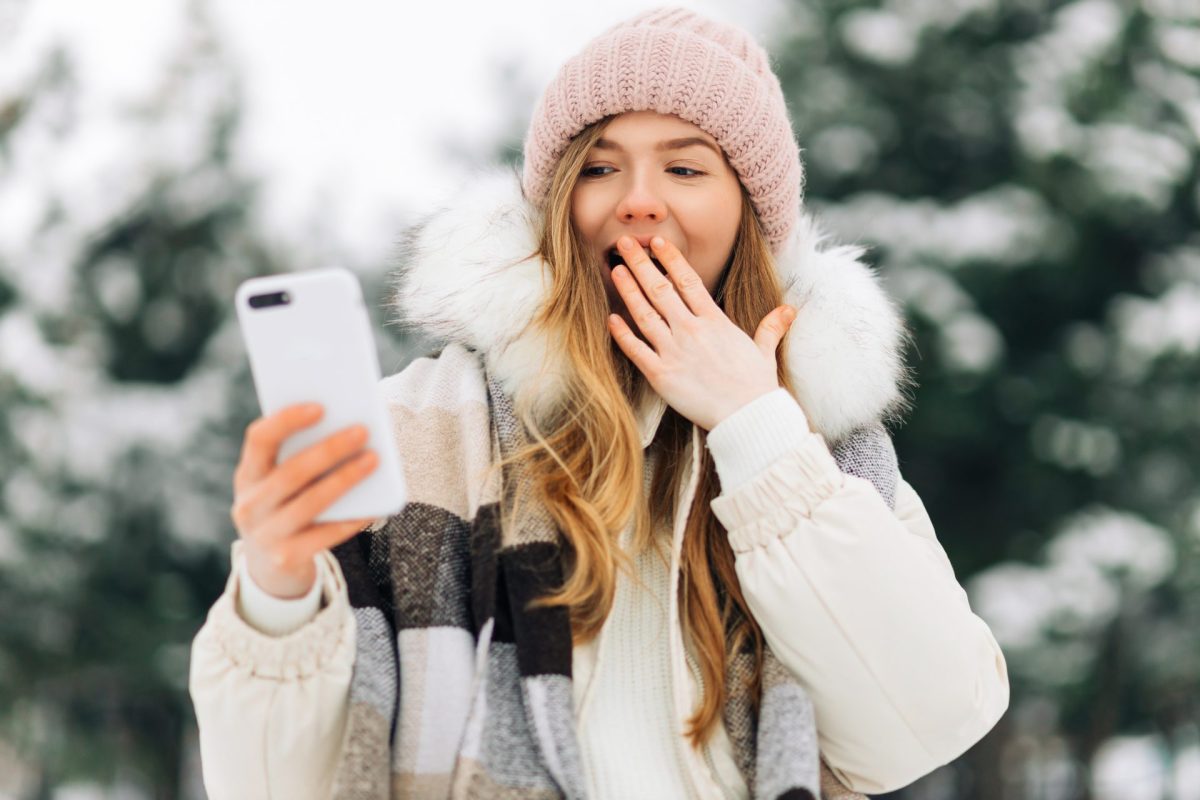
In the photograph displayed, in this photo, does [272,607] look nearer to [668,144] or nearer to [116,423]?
[668,144]

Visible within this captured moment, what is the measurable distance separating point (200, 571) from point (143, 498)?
74 centimetres

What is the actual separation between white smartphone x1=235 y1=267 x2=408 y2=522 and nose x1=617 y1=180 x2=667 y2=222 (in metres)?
0.65

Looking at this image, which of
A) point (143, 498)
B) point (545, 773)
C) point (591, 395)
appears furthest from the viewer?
point (143, 498)

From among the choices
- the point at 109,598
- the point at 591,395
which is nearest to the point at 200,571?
the point at 109,598

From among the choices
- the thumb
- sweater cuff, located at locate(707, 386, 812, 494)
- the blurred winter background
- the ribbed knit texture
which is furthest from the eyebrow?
the blurred winter background

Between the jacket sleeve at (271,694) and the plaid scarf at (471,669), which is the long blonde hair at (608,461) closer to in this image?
the plaid scarf at (471,669)

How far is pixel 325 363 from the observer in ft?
4.73

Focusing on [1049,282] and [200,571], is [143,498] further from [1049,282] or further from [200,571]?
[1049,282]

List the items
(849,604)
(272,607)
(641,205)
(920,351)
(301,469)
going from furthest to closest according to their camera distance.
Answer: (920,351)
(641,205)
(849,604)
(272,607)
(301,469)

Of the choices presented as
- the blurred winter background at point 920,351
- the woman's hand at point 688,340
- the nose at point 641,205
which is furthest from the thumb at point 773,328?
the blurred winter background at point 920,351

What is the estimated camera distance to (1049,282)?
25.2 ft

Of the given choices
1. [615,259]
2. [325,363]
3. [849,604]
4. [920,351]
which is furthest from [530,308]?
[920,351]

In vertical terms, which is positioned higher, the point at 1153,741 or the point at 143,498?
the point at 143,498

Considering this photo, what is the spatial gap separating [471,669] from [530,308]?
0.60 m
